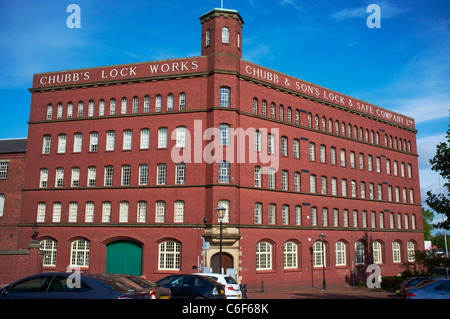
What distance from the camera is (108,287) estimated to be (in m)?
9.64

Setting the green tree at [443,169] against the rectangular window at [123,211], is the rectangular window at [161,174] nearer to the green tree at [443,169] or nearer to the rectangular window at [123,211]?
the rectangular window at [123,211]

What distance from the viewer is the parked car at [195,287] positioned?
617 inches

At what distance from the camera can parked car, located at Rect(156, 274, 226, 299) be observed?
51.4ft

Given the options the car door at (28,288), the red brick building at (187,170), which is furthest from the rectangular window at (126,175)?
the car door at (28,288)

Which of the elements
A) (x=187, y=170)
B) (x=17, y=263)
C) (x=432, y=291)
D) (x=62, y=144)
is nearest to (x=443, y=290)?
(x=432, y=291)

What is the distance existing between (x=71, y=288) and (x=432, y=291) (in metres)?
13.6

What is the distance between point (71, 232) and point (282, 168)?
2032 centimetres

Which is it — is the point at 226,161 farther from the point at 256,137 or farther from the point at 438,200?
the point at 438,200

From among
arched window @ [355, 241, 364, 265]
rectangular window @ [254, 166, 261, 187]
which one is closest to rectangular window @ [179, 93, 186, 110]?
rectangular window @ [254, 166, 261, 187]

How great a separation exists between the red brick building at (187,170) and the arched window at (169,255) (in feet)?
0.29

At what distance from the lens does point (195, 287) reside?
1608 centimetres

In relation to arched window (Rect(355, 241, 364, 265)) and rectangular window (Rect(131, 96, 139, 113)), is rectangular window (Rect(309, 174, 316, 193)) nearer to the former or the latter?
arched window (Rect(355, 241, 364, 265))
